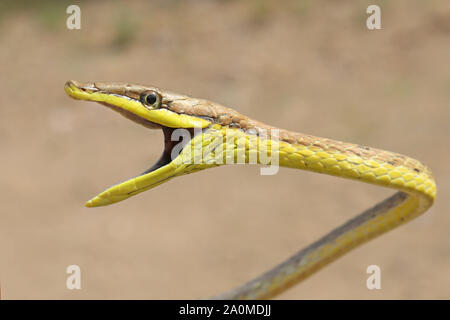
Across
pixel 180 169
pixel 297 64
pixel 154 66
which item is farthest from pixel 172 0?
pixel 180 169

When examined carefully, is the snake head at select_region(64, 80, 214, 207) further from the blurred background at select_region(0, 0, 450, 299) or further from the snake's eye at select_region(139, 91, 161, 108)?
the blurred background at select_region(0, 0, 450, 299)

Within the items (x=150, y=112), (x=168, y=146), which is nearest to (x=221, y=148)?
(x=168, y=146)

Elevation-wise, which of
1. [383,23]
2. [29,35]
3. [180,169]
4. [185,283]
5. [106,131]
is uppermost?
[29,35]

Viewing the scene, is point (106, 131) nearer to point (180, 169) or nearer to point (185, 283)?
point (185, 283)

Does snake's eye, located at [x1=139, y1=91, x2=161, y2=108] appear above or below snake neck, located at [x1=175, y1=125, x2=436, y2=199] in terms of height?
above

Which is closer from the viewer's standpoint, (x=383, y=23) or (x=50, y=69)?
(x=383, y=23)

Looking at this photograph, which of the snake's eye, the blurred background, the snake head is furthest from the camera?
the blurred background

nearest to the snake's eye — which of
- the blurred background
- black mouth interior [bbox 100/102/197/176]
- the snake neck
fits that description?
black mouth interior [bbox 100/102/197/176]

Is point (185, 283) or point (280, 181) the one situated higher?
point (280, 181)

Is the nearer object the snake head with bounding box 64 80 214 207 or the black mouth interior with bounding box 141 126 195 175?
the snake head with bounding box 64 80 214 207
